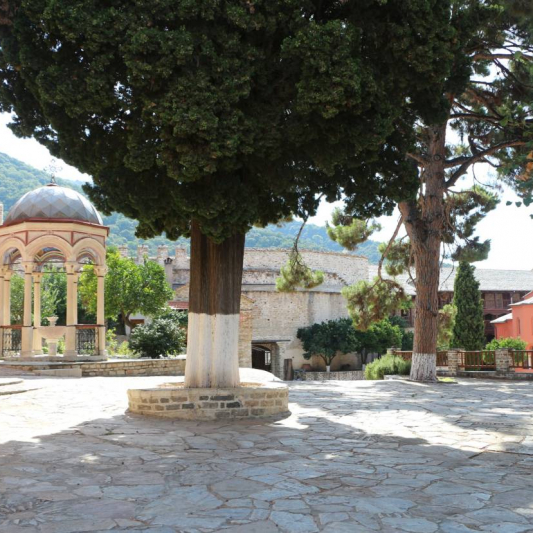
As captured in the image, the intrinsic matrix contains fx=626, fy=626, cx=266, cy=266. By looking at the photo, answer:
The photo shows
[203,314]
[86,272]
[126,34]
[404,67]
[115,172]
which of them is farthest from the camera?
[86,272]

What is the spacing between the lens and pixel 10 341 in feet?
55.8

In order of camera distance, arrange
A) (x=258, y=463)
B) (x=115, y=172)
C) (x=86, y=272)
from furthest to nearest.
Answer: (x=86, y=272) → (x=115, y=172) → (x=258, y=463)

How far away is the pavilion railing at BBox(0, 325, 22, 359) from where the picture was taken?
55.0 feet

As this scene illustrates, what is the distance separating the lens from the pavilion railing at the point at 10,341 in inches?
660

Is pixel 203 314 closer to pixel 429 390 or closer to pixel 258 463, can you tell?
pixel 258 463

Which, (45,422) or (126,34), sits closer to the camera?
(126,34)

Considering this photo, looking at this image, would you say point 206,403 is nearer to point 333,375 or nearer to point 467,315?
point 467,315

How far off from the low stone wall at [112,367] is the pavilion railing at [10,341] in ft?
5.68

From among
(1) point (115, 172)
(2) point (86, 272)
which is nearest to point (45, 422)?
(1) point (115, 172)

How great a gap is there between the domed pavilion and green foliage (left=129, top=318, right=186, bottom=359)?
5.87 ft

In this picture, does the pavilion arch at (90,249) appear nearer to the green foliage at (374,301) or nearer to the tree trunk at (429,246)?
the green foliage at (374,301)

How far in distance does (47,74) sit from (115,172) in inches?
57.5

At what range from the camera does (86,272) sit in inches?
1180

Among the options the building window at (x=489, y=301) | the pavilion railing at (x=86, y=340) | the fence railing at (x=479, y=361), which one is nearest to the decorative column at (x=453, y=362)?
the fence railing at (x=479, y=361)
